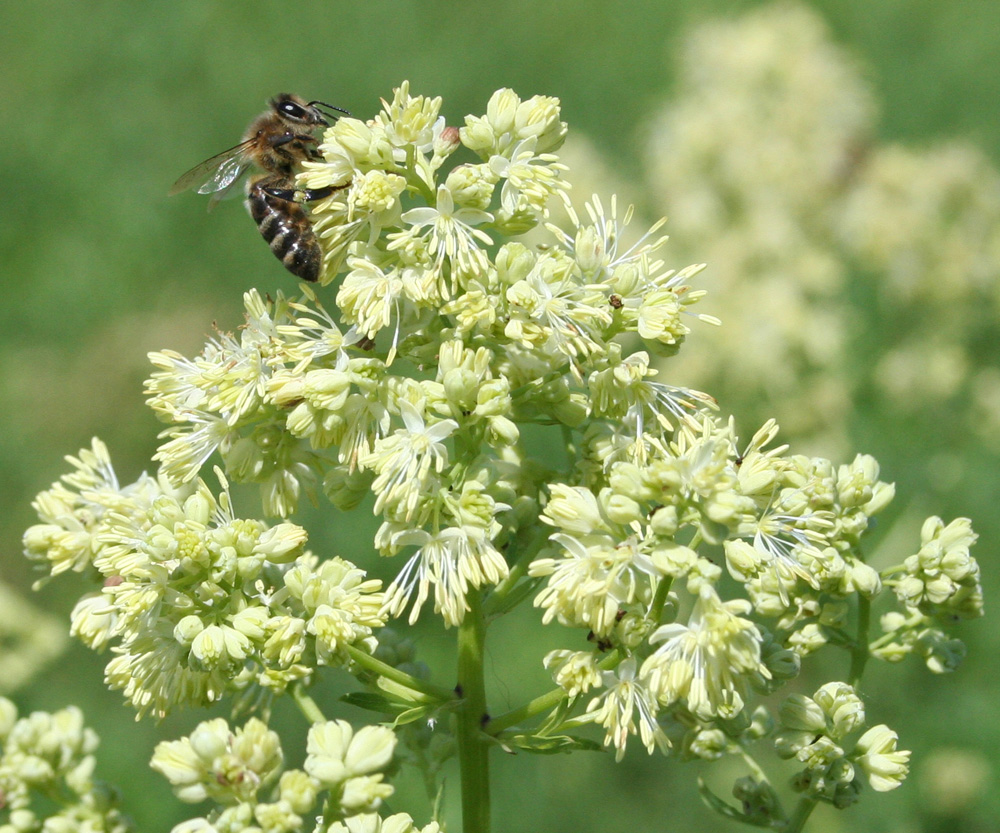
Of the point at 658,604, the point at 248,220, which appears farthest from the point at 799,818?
the point at 248,220

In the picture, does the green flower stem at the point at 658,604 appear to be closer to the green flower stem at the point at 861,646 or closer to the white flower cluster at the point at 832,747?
the white flower cluster at the point at 832,747

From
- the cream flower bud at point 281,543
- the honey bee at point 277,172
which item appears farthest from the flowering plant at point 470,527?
the honey bee at point 277,172

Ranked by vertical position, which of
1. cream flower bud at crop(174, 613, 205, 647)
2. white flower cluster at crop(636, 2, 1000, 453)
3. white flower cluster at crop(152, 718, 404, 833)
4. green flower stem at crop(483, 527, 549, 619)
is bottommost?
white flower cluster at crop(152, 718, 404, 833)

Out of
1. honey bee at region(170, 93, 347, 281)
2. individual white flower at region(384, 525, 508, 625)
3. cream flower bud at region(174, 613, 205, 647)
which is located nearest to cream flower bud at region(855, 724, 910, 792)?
individual white flower at region(384, 525, 508, 625)

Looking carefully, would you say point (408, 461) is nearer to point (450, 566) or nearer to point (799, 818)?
point (450, 566)

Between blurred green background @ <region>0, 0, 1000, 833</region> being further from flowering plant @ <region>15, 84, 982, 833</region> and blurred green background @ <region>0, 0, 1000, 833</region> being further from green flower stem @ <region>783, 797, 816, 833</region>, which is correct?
flowering plant @ <region>15, 84, 982, 833</region>
